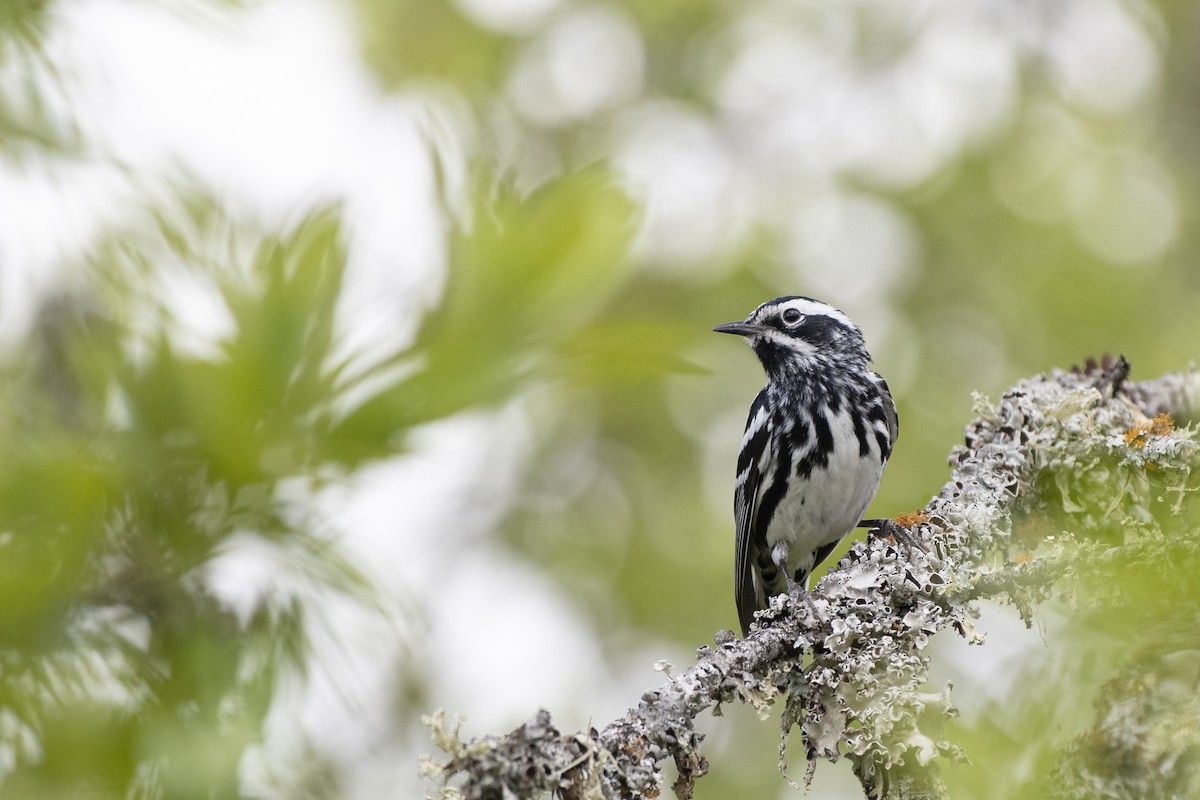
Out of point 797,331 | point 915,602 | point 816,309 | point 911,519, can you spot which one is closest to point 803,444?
point 797,331

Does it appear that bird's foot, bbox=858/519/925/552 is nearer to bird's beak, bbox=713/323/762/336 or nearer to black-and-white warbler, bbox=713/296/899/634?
black-and-white warbler, bbox=713/296/899/634

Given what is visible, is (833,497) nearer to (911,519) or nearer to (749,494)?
(749,494)

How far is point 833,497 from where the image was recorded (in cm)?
470

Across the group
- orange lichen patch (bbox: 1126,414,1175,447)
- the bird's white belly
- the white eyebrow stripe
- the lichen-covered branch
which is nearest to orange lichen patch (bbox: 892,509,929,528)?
the lichen-covered branch

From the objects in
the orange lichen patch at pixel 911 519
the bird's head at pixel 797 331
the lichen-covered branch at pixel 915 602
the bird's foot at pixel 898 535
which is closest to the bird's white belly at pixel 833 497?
the bird's head at pixel 797 331

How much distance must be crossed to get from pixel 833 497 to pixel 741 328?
96 centimetres

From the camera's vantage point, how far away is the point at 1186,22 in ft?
20.6

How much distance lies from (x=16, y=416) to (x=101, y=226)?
0.26 metres

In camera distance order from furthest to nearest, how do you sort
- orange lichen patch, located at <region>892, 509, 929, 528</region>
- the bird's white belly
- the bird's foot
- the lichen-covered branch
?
the bird's white belly, orange lichen patch, located at <region>892, 509, 929, 528</region>, the bird's foot, the lichen-covered branch

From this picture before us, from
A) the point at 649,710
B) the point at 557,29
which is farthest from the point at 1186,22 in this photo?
the point at 649,710

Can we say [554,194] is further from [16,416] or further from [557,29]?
[557,29]

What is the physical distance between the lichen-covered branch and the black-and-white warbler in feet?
3.85

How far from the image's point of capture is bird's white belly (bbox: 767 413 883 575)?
15.2 feet

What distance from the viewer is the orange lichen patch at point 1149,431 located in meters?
2.73
